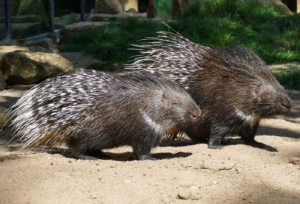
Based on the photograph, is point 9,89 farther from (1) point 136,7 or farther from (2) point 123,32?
(1) point 136,7

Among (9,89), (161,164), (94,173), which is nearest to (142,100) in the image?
(161,164)

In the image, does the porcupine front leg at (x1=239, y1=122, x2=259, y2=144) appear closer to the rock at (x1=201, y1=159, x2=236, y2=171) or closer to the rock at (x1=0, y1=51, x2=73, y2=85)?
the rock at (x1=201, y1=159, x2=236, y2=171)

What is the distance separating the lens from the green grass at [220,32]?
891cm

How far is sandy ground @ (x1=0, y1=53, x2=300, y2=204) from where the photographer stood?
2707 mm

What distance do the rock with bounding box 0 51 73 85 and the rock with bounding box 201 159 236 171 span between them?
414 centimetres

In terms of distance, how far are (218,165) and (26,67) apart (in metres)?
4.29

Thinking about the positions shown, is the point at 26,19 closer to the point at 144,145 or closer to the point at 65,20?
the point at 65,20

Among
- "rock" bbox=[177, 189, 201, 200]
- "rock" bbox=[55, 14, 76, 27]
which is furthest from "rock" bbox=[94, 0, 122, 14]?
"rock" bbox=[177, 189, 201, 200]

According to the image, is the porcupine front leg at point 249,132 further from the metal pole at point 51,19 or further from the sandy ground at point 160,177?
the metal pole at point 51,19

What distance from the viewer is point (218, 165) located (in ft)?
10.7

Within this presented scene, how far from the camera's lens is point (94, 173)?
311 centimetres

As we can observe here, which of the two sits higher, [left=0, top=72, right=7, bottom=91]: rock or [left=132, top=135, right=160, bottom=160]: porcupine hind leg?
[left=132, top=135, right=160, bottom=160]: porcupine hind leg

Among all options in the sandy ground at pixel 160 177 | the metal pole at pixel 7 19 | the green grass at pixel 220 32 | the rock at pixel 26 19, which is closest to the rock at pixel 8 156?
the sandy ground at pixel 160 177

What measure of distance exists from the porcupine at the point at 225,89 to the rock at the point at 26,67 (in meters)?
2.96
